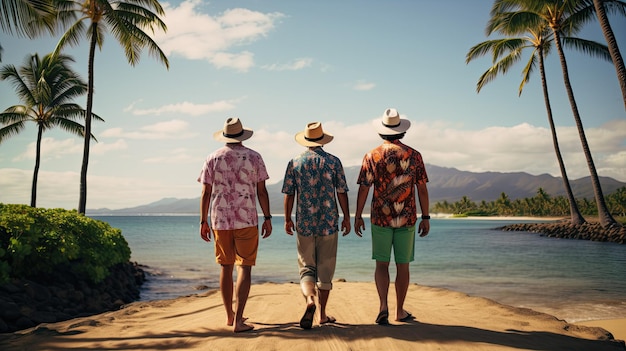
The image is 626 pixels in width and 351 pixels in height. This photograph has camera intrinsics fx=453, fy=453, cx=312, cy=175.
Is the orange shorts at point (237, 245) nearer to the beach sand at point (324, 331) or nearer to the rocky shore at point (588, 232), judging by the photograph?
the beach sand at point (324, 331)

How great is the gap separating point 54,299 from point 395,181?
6923mm

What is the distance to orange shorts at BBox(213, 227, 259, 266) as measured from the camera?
17.4 feet

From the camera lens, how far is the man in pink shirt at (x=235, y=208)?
209 inches

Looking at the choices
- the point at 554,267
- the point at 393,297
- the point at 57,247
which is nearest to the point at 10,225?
the point at 57,247

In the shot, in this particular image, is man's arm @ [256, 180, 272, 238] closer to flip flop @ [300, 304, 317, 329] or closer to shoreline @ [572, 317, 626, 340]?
flip flop @ [300, 304, 317, 329]

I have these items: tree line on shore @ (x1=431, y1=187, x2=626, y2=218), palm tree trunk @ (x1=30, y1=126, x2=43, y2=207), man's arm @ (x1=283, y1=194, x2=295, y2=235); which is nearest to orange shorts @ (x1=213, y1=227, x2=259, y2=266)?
man's arm @ (x1=283, y1=194, x2=295, y2=235)

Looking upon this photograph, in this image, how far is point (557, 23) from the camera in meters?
28.0

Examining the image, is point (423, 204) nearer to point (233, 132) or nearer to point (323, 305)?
point (323, 305)

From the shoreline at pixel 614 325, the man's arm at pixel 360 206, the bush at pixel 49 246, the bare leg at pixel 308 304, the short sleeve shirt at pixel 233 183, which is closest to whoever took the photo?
the bare leg at pixel 308 304

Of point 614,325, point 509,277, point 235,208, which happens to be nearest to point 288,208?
point 235,208

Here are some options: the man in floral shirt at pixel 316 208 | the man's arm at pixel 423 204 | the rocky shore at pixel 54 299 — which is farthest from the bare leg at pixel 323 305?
the rocky shore at pixel 54 299

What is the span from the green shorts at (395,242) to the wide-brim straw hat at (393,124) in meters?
1.21

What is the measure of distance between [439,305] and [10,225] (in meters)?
7.84

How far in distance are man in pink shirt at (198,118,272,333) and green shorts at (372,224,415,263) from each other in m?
1.35
